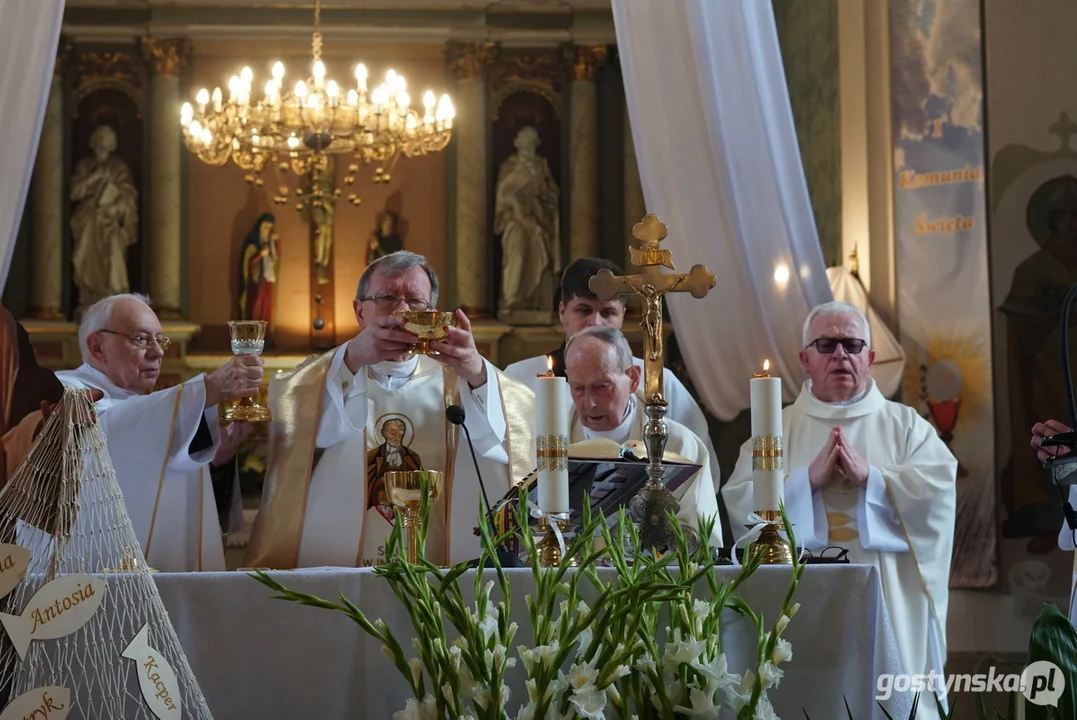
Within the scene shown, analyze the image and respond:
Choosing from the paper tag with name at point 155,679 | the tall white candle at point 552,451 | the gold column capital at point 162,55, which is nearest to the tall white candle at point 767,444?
the tall white candle at point 552,451

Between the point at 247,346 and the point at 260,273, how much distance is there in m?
8.40

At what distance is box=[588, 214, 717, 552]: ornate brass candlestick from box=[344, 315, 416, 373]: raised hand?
77 centimetres

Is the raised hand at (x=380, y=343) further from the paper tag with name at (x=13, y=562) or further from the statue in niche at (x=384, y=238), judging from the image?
the statue in niche at (x=384, y=238)

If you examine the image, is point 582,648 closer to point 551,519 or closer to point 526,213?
point 551,519

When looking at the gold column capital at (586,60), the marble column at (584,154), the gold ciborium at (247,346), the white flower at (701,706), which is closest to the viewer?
the white flower at (701,706)

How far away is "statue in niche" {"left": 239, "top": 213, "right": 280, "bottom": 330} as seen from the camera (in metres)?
11.5

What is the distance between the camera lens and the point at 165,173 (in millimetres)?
11445

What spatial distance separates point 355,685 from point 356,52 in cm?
1001

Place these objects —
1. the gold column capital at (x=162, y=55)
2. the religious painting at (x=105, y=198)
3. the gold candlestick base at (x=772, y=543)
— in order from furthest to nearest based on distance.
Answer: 1. the gold column capital at (x=162, y=55)
2. the religious painting at (x=105, y=198)
3. the gold candlestick base at (x=772, y=543)

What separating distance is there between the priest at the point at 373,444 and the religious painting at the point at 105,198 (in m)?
7.99

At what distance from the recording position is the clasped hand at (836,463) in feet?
13.9

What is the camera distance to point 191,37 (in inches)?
456

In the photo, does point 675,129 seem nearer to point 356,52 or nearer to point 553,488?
point 553,488

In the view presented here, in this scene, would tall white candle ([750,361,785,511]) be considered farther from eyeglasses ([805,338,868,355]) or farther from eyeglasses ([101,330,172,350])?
eyeglasses ([101,330,172,350])
